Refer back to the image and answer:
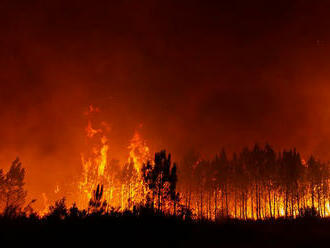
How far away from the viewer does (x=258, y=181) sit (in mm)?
53375

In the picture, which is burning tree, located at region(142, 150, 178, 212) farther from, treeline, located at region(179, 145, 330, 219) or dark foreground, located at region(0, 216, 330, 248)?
treeline, located at region(179, 145, 330, 219)

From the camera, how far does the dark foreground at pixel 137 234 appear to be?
8562 mm

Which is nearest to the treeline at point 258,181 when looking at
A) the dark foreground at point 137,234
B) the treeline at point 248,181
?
the treeline at point 248,181

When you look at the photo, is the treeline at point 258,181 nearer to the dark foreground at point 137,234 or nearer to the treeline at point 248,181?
the treeline at point 248,181

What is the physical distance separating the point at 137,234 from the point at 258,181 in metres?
48.6

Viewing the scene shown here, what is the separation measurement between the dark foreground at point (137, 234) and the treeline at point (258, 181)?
34.6 m

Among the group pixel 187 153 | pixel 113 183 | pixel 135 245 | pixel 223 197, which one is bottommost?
pixel 135 245

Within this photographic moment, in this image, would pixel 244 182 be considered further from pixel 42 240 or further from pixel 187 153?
pixel 42 240

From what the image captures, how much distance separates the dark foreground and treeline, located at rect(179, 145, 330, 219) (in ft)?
113

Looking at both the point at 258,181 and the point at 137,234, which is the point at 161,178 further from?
the point at 258,181

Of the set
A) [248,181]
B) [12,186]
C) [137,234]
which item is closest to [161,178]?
[137,234]

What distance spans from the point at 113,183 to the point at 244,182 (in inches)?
1607

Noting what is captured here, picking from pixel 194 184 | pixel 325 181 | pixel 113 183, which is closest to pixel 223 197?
pixel 194 184

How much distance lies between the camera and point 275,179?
5106 cm
